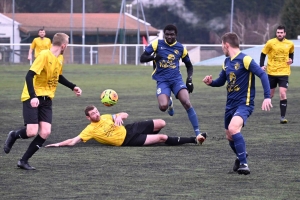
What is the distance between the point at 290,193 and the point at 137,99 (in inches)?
499

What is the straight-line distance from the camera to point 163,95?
37.1 feet

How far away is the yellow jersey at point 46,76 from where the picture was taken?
338 inches

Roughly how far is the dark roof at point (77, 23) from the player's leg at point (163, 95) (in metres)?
35.7

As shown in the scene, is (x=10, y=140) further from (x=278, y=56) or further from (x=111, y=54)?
(x=111, y=54)

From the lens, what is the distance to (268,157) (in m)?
9.59

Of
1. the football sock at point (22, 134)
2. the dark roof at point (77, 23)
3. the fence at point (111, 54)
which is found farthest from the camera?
the dark roof at point (77, 23)

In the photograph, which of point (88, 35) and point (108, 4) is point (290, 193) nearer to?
point (88, 35)

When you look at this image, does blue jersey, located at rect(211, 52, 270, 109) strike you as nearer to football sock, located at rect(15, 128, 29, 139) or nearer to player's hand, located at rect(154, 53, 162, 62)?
football sock, located at rect(15, 128, 29, 139)

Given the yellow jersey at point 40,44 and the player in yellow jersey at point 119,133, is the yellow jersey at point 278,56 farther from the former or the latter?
the yellow jersey at point 40,44

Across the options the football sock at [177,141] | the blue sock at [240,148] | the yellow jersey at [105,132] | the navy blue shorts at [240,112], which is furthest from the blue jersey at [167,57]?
the blue sock at [240,148]

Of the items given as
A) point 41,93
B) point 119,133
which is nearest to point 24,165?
point 41,93

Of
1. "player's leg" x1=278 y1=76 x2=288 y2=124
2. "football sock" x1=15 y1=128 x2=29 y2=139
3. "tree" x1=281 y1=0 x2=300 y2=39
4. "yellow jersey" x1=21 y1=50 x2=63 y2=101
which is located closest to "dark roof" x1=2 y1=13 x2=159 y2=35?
"tree" x1=281 y1=0 x2=300 y2=39

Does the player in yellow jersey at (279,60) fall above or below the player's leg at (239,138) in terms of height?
Answer: above

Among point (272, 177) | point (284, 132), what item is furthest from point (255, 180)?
point (284, 132)
